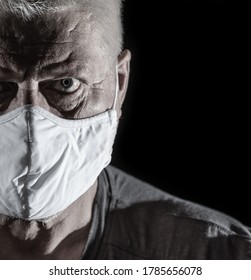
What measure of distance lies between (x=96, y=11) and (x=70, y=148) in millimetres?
363

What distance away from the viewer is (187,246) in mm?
1775

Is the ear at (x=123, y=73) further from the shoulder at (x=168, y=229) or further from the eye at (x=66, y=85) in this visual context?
the shoulder at (x=168, y=229)

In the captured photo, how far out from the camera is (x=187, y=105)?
1889mm

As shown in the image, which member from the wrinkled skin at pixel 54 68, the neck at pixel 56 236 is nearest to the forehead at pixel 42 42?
the wrinkled skin at pixel 54 68

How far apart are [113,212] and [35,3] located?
645 mm

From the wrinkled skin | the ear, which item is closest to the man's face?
the wrinkled skin

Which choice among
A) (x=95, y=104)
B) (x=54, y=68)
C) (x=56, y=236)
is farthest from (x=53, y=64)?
(x=56, y=236)

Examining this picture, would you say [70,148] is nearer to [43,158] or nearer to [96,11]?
[43,158]

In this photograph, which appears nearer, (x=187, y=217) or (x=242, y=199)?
(x=187, y=217)

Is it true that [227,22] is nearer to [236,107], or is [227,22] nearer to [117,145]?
[236,107]
